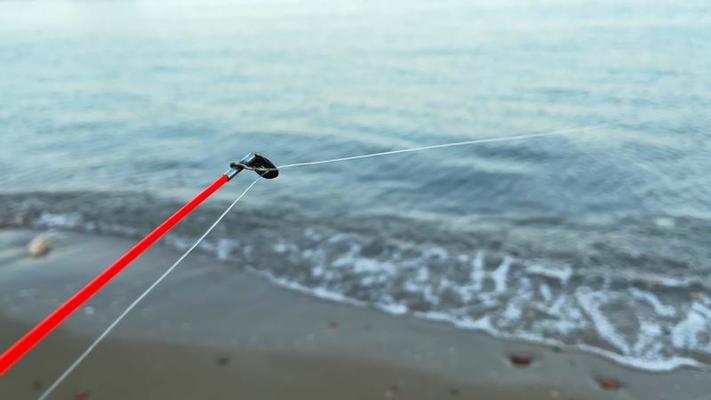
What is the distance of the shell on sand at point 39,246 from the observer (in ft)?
17.6

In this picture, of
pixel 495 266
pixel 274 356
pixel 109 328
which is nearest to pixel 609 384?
pixel 495 266

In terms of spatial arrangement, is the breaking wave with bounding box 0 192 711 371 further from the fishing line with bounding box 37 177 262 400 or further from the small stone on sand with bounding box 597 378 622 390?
the fishing line with bounding box 37 177 262 400

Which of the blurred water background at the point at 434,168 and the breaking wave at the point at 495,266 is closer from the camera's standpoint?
the breaking wave at the point at 495,266

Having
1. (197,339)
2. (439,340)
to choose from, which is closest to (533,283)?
(439,340)

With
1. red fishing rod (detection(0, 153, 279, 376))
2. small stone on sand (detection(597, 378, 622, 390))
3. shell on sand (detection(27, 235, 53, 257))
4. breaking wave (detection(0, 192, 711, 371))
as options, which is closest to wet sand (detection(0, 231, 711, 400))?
small stone on sand (detection(597, 378, 622, 390))

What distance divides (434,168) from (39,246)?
16.6 feet

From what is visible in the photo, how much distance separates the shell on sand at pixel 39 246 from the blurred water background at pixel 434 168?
479 millimetres

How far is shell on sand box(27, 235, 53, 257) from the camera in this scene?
535 cm

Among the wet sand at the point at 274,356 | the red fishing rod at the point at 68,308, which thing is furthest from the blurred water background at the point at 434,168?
the red fishing rod at the point at 68,308

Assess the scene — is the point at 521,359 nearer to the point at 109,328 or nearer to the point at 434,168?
the point at 109,328

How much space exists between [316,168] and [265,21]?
20513 mm

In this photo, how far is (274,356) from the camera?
3.83 meters

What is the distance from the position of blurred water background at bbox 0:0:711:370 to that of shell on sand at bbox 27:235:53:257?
48cm

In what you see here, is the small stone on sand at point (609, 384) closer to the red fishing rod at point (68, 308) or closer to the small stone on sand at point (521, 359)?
the small stone on sand at point (521, 359)
